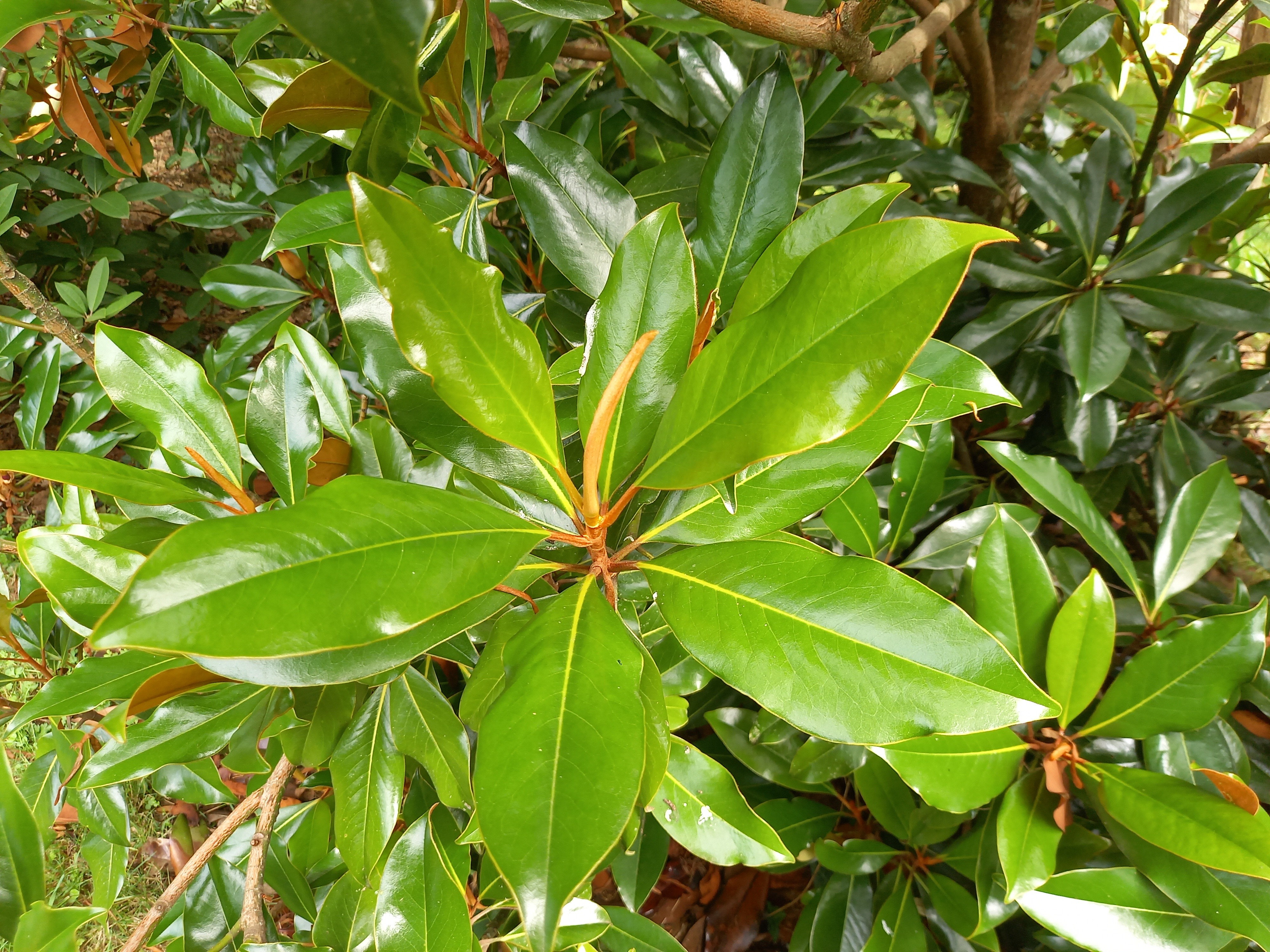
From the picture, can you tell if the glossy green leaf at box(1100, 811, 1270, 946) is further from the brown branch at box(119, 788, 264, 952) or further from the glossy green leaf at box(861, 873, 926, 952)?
the brown branch at box(119, 788, 264, 952)

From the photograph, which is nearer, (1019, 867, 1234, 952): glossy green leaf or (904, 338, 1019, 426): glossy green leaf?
(904, 338, 1019, 426): glossy green leaf

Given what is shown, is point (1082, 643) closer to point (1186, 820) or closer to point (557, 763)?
point (1186, 820)

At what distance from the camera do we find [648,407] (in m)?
0.46

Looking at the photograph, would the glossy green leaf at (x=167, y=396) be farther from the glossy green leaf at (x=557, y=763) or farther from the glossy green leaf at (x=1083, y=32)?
the glossy green leaf at (x=1083, y=32)

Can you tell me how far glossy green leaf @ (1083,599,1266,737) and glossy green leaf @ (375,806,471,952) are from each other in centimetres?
70

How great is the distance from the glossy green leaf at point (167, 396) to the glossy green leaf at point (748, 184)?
434 millimetres

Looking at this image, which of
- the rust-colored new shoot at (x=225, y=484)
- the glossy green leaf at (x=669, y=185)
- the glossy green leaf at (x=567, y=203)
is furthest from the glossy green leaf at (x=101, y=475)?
the glossy green leaf at (x=669, y=185)

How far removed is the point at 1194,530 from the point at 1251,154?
59cm

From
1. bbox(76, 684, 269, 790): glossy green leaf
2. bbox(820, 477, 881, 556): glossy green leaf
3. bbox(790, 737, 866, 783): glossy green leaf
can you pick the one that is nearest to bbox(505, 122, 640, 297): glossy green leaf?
bbox(820, 477, 881, 556): glossy green leaf

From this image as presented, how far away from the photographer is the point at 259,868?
0.63 m

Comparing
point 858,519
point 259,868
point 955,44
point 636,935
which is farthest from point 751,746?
point 955,44

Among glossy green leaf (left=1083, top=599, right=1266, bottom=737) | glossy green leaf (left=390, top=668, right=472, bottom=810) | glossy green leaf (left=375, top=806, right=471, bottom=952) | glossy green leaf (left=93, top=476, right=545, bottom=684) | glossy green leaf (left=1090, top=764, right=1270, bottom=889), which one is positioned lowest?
glossy green leaf (left=1090, top=764, right=1270, bottom=889)

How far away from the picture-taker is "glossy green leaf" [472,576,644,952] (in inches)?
12.0

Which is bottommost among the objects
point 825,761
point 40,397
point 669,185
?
point 825,761
